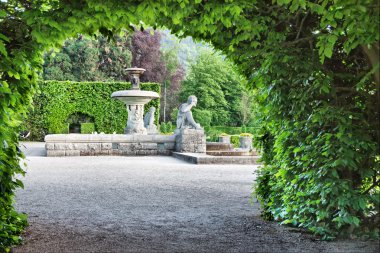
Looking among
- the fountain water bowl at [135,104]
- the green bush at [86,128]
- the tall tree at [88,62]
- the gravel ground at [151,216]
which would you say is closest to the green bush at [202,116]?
the tall tree at [88,62]

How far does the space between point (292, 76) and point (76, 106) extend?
2376 centimetres

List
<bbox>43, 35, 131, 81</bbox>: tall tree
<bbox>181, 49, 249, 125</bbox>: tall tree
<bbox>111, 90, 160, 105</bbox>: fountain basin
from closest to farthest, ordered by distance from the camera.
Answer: <bbox>111, 90, 160, 105</bbox>: fountain basin, <bbox>43, 35, 131, 81</bbox>: tall tree, <bbox>181, 49, 249, 125</bbox>: tall tree

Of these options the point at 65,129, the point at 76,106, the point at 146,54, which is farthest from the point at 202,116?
the point at 65,129

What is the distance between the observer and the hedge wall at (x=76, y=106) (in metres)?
26.7

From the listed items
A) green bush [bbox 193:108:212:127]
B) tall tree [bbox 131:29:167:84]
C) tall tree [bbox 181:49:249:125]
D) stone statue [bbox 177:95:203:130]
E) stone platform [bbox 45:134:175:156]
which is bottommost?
stone platform [bbox 45:134:175:156]

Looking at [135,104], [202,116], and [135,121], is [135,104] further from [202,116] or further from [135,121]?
[202,116]

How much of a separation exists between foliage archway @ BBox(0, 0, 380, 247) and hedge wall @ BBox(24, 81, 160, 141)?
71.5 ft

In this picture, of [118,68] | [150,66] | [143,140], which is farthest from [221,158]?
[150,66]

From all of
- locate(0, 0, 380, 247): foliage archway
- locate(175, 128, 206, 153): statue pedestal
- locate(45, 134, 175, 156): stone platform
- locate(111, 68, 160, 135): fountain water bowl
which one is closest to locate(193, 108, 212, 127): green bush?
locate(111, 68, 160, 135): fountain water bowl

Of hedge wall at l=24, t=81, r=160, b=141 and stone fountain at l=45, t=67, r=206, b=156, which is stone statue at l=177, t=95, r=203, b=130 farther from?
hedge wall at l=24, t=81, r=160, b=141

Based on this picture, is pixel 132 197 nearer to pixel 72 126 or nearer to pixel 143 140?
pixel 143 140

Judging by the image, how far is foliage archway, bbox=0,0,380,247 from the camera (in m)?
4.29

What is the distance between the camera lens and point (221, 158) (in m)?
14.8

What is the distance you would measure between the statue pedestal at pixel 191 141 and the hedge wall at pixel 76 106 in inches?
382
